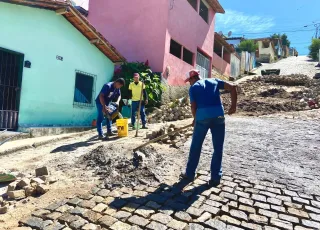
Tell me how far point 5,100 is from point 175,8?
815cm

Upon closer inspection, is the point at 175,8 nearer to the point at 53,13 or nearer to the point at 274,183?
the point at 53,13

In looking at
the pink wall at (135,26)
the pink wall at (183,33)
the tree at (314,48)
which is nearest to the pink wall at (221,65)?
the pink wall at (183,33)

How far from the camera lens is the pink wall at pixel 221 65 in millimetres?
20561

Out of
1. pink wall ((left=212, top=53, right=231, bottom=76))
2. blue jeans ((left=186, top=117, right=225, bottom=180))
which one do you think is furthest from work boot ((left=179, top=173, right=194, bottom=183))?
pink wall ((left=212, top=53, right=231, bottom=76))

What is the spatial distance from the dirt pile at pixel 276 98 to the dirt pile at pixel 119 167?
6353mm

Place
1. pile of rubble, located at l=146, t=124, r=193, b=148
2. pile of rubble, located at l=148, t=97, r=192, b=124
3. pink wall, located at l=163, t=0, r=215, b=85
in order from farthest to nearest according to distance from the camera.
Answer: pink wall, located at l=163, t=0, r=215, b=85
pile of rubble, located at l=148, t=97, r=192, b=124
pile of rubble, located at l=146, t=124, r=193, b=148

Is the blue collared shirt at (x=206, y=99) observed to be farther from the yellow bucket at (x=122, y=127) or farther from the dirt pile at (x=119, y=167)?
the yellow bucket at (x=122, y=127)

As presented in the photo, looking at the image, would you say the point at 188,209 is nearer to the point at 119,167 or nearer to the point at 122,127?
the point at 119,167

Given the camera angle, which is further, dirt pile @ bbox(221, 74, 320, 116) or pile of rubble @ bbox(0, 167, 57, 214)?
dirt pile @ bbox(221, 74, 320, 116)

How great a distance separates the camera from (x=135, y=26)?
40.0 feet

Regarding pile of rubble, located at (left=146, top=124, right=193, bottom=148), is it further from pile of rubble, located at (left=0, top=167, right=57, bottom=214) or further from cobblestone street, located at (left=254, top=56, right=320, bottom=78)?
cobblestone street, located at (left=254, top=56, right=320, bottom=78)

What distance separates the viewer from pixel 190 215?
3217 mm

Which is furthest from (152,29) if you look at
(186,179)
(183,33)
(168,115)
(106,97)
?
(186,179)

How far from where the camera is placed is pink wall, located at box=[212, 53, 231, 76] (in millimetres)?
20561
